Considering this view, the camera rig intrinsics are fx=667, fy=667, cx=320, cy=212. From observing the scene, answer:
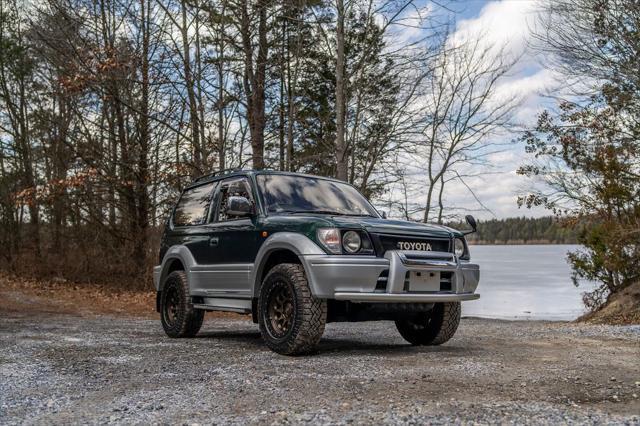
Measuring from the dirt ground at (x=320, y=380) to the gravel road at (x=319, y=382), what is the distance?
1 cm

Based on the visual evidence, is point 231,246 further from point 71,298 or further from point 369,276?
point 71,298

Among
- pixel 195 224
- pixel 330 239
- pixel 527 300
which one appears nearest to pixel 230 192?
pixel 195 224

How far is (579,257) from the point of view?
16562 millimetres

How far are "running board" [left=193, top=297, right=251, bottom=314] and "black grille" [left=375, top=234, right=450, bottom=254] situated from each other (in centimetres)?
187

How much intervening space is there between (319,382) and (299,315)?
135 centimetres

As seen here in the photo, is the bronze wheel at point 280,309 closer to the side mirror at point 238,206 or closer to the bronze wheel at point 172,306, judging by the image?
the side mirror at point 238,206

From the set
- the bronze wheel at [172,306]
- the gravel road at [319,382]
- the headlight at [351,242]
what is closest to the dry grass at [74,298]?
the bronze wheel at [172,306]

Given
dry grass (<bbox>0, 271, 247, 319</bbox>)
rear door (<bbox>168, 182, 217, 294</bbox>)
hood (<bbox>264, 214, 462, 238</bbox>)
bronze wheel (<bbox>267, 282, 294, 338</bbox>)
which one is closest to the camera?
hood (<bbox>264, 214, 462, 238</bbox>)

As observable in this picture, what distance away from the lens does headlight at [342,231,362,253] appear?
257 inches

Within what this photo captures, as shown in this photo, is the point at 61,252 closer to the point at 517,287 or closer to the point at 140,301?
the point at 140,301

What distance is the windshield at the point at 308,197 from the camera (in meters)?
7.68

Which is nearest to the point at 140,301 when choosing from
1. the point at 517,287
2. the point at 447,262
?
the point at 447,262

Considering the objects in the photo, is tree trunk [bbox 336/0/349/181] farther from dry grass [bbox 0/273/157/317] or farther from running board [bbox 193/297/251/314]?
running board [bbox 193/297/251/314]

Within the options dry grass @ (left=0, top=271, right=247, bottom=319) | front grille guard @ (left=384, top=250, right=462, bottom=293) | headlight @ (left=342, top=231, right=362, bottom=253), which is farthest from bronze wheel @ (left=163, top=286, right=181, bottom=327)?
dry grass @ (left=0, top=271, right=247, bottom=319)
